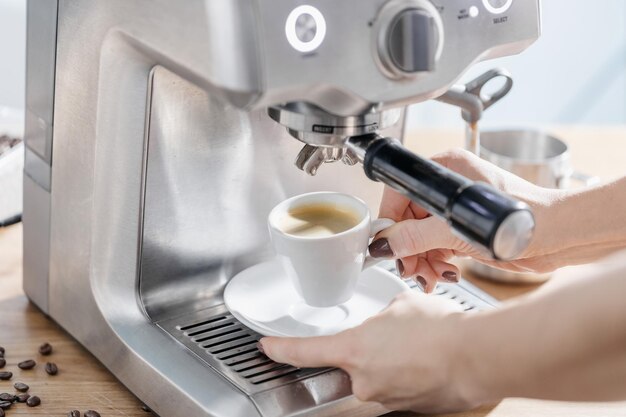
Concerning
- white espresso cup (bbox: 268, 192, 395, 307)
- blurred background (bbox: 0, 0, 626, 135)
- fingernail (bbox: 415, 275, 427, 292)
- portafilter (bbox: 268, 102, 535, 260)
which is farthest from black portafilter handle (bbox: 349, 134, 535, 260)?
blurred background (bbox: 0, 0, 626, 135)

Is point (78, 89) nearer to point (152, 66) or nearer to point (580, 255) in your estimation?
point (152, 66)

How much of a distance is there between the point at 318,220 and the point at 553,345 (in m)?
0.29

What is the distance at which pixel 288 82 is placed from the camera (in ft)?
1.98

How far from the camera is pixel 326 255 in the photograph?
76cm

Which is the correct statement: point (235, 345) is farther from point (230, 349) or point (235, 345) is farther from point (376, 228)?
point (376, 228)

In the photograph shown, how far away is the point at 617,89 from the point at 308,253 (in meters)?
2.12

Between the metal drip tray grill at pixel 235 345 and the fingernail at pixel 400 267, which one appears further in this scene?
the fingernail at pixel 400 267

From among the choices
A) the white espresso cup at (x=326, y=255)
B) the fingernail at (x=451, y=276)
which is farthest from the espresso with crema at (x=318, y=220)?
the fingernail at (x=451, y=276)

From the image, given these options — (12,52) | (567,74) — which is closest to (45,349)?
(12,52)

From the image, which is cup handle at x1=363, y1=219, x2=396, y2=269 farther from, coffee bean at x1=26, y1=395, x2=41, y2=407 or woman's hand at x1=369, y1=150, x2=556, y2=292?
coffee bean at x1=26, y1=395, x2=41, y2=407

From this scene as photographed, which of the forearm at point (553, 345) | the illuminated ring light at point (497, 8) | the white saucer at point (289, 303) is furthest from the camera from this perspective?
the white saucer at point (289, 303)

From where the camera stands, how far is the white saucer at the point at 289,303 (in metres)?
0.79

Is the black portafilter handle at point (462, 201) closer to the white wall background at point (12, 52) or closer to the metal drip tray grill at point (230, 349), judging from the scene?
the metal drip tray grill at point (230, 349)

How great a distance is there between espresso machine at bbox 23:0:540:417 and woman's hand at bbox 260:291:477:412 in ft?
0.15
